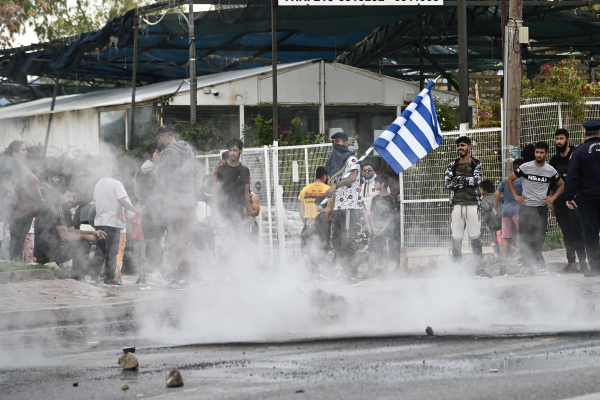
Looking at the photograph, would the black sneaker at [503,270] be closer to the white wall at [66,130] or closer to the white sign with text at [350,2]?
the white sign with text at [350,2]

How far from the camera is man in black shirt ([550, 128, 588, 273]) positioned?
8.59m

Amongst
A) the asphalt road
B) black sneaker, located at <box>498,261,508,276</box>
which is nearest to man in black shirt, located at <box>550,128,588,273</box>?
black sneaker, located at <box>498,261,508,276</box>

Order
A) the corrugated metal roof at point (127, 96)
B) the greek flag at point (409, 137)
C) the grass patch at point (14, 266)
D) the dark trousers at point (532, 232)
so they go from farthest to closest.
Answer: the corrugated metal roof at point (127, 96) < the dark trousers at point (532, 232) < the grass patch at point (14, 266) < the greek flag at point (409, 137)

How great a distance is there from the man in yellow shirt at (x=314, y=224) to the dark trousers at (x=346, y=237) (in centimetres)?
66

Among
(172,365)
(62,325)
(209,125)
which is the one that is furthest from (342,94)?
(172,365)

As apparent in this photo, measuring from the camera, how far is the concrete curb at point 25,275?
27.5 feet

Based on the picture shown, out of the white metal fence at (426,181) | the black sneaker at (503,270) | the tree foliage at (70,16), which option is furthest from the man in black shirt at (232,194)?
the tree foliage at (70,16)

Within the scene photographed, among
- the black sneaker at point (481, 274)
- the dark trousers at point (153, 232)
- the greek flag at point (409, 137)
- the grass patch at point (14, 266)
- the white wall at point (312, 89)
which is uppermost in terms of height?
the white wall at point (312, 89)

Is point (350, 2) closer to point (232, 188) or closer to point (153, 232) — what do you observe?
point (232, 188)

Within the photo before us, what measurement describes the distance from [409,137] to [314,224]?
2.18m

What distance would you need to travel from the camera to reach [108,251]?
371 inches

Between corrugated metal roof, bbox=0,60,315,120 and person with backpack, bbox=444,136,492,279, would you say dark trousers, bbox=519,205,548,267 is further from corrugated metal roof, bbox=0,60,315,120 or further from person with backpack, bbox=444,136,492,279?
corrugated metal roof, bbox=0,60,315,120

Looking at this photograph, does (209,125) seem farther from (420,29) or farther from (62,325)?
(62,325)

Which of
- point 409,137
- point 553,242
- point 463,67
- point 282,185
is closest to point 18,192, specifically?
point 282,185
